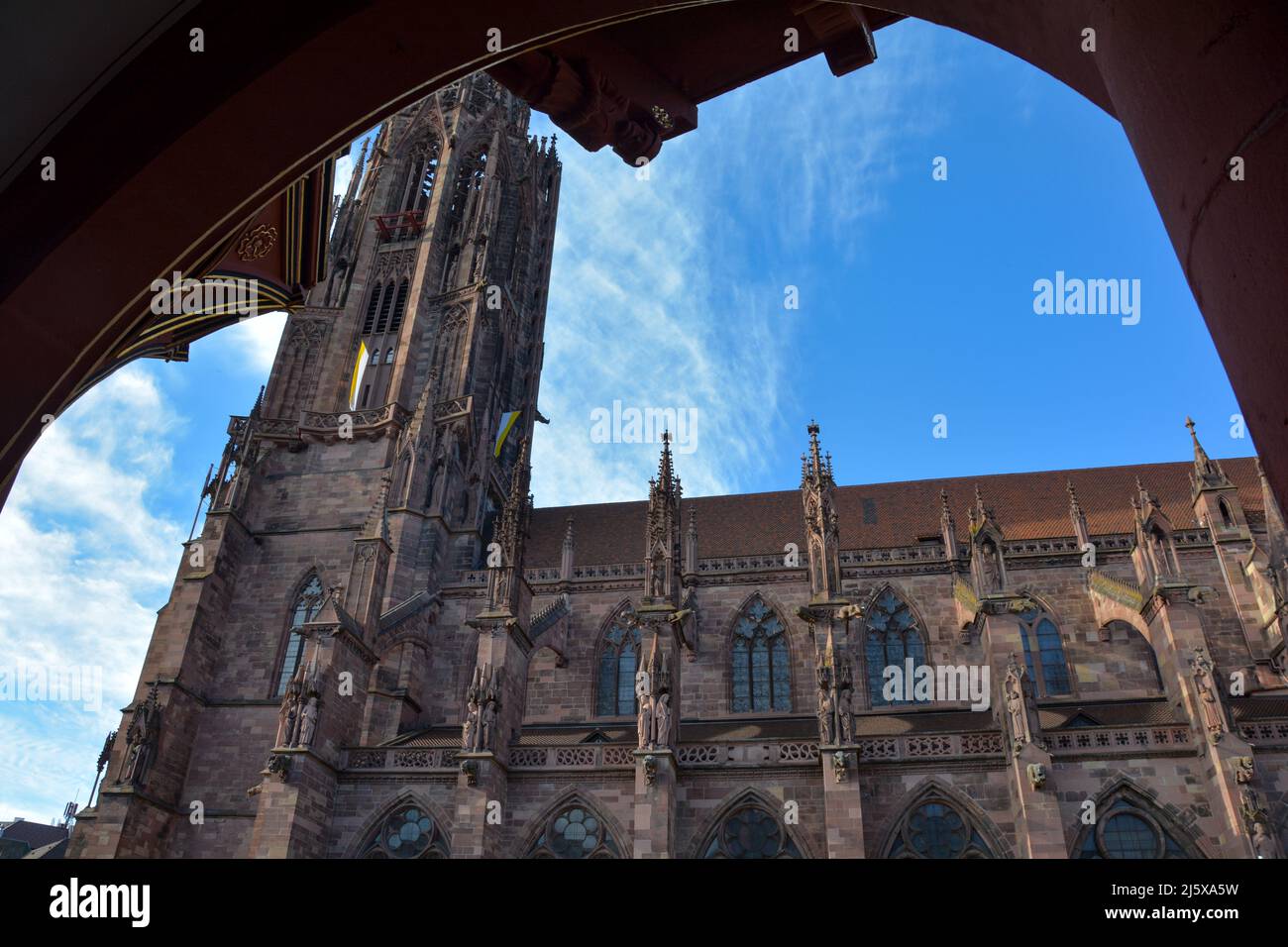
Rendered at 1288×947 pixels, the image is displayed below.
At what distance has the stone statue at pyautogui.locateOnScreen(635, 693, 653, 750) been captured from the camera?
16.7 meters

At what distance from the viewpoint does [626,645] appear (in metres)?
23.4

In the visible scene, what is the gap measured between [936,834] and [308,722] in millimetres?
12120

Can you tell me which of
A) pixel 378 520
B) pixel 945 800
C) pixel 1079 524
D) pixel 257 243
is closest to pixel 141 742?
pixel 378 520

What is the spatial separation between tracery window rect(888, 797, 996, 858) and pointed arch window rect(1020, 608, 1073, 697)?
19.7ft

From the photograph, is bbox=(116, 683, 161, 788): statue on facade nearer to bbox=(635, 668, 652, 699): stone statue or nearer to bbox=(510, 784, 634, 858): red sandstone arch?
bbox=(510, 784, 634, 858): red sandstone arch

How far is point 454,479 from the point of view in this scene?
26.0 meters

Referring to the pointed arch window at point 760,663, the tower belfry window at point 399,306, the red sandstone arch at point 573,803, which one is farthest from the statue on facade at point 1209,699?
the tower belfry window at point 399,306

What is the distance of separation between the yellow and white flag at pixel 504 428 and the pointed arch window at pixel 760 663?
35.1ft

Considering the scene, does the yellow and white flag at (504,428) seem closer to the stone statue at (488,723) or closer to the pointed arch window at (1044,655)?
the stone statue at (488,723)

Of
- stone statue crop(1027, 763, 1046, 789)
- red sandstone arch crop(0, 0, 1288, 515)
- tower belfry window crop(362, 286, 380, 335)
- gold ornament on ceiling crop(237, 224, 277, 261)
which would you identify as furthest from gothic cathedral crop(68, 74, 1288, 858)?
red sandstone arch crop(0, 0, 1288, 515)

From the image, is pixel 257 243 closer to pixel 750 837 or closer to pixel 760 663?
pixel 750 837
